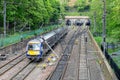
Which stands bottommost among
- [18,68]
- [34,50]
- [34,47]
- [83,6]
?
[18,68]

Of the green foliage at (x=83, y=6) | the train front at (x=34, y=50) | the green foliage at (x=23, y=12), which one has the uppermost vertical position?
the green foliage at (x=83, y=6)

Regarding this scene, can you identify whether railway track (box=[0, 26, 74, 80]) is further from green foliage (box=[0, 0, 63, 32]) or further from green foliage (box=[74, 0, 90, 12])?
green foliage (box=[74, 0, 90, 12])

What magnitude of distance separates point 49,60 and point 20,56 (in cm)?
479

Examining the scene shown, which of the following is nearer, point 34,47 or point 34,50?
point 34,50

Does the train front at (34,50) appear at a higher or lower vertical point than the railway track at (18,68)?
higher

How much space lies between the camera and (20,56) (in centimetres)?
4106

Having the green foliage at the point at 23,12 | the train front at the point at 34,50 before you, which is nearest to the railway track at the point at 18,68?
the train front at the point at 34,50

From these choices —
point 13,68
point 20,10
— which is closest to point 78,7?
point 20,10

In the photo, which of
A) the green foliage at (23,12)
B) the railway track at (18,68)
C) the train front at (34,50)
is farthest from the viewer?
the green foliage at (23,12)

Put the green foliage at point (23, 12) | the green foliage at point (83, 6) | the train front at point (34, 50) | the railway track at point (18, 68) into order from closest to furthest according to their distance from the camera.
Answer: the railway track at point (18, 68) < the train front at point (34, 50) < the green foliage at point (23, 12) < the green foliage at point (83, 6)

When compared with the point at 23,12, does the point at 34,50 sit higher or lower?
lower

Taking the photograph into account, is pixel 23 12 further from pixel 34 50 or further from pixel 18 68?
Answer: pixel 18 68

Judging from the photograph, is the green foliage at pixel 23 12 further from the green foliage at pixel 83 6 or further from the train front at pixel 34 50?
the green foliage at pixel 83 6

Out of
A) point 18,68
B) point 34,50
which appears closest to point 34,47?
point 34,50
